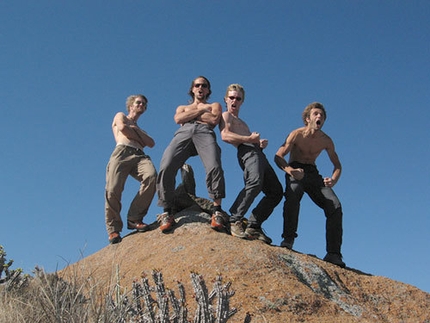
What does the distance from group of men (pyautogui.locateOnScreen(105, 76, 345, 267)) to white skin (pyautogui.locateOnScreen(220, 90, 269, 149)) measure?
14mm

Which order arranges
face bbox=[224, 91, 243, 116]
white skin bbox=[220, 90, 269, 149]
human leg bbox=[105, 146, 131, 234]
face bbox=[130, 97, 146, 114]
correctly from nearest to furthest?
white skin bbox=[220, 90, 269, 149] → face bbox=[224, 91, 243, 116] → human leg bbox=[105, 146, 131, 234] → face bbox=[130, 97, 146, 114]

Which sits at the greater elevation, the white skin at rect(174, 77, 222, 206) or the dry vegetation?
the white skin at rect(174, 77, 222, 206)

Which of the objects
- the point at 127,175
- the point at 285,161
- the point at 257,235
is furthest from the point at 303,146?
the point at 127,175

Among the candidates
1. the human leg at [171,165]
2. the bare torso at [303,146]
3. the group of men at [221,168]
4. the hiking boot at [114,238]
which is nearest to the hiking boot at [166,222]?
the group of men at [221,168]

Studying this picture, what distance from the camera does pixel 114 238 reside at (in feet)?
27.3

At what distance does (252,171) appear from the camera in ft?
24.9

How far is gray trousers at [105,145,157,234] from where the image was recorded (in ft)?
27.5

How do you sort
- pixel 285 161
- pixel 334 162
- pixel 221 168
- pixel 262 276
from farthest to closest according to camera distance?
pixel 334 162 < pixel 285 161 < pixel 221 168 < pixel 262 276

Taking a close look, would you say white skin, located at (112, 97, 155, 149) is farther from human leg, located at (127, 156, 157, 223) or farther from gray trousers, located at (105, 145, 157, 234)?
human leg, located at (127, 156, 157, 223)

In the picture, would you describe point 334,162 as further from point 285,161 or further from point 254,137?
point 254,137

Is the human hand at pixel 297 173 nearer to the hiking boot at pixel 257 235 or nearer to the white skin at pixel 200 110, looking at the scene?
the hiking boot at pixel 257 235

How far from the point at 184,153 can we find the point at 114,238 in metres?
1.73

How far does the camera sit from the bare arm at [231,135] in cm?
770

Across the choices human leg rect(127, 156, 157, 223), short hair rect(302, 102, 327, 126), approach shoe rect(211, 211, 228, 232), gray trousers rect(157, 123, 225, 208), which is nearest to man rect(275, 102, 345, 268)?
short hair rect(302, 102, 327, 126)
